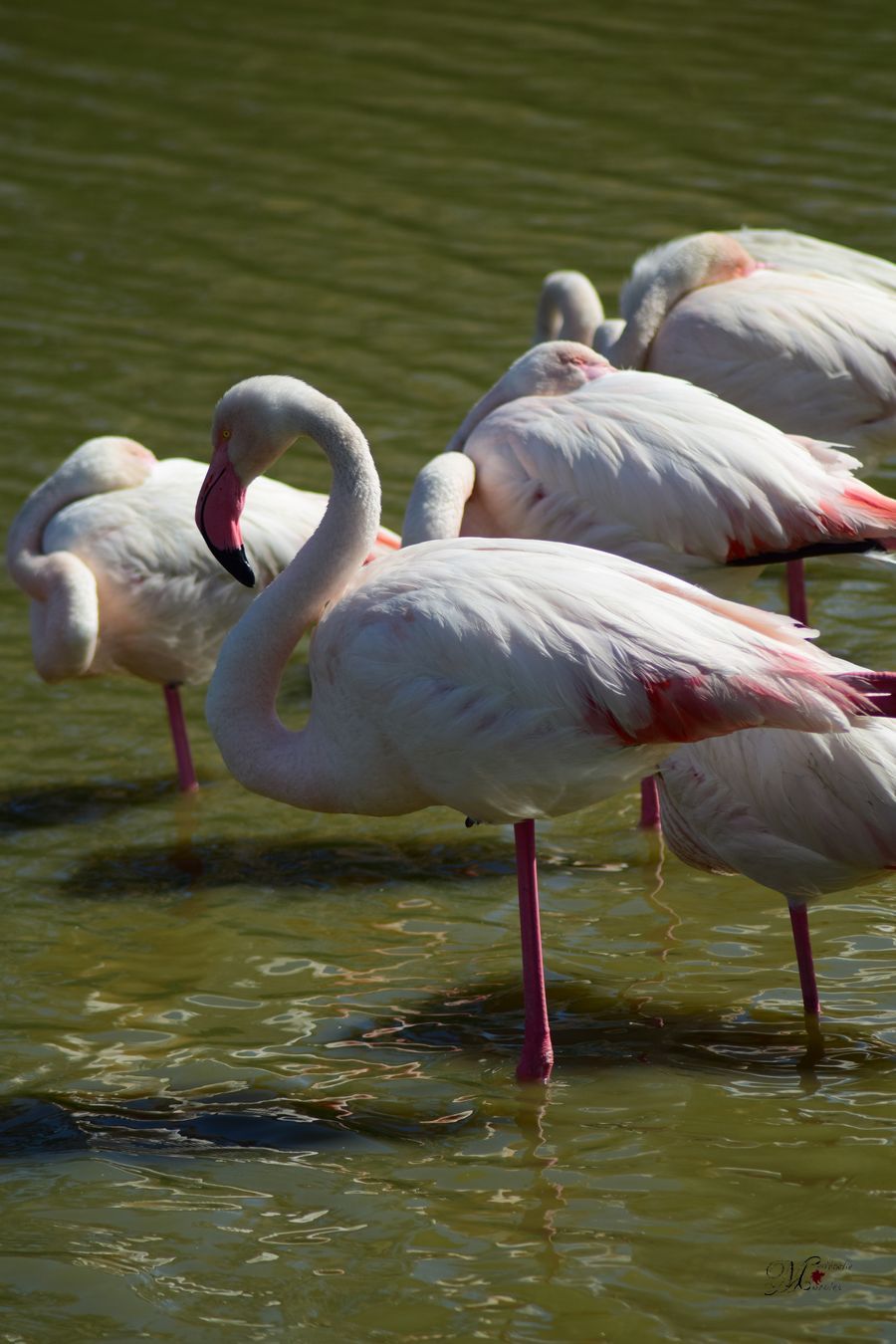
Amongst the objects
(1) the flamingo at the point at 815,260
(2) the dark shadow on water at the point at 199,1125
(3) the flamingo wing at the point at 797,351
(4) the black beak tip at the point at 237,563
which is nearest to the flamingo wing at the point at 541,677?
(4) the black beak tip at the point at 237,563

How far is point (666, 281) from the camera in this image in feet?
22.2

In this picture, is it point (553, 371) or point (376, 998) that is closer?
point (376, 998)

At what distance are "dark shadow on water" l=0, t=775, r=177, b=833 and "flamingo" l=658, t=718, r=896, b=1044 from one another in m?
2.35

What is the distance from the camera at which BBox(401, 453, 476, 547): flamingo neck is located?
5.48 metres

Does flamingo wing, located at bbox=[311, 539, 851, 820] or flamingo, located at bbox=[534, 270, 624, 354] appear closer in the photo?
flamingo wing, located at bbox=[311, 539, 851, 820]

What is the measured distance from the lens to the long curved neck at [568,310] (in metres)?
7.87

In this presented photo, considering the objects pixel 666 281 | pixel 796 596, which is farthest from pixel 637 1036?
pixel 666 281

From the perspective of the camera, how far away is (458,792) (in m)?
4.32

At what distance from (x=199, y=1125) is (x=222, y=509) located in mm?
1509

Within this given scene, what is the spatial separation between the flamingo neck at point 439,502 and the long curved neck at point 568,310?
7.95 ft

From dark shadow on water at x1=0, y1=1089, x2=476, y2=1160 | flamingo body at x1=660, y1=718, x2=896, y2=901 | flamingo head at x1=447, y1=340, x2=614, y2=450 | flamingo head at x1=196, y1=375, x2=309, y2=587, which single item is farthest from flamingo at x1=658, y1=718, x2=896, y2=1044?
flamingo head at x1=447, y1=340, x2=614, y2=450

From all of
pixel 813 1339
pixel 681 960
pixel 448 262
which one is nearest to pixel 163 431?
pixel 448 262

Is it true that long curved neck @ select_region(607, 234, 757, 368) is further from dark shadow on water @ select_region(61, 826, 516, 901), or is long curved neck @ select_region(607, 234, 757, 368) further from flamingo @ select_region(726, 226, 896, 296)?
dark shadow on water @ select_region(61, 826, 516, 901)

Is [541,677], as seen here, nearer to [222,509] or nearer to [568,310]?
[222,509]
